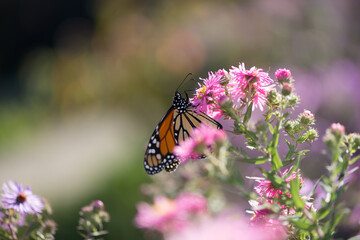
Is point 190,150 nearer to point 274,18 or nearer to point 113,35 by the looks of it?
point 274,18

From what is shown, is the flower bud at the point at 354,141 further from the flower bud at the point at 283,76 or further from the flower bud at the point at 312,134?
the flower bud at the point at 283,76

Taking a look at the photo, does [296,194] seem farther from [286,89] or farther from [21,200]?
[21,200]

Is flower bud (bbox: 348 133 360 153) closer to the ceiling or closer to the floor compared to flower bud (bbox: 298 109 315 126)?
closer to the floor

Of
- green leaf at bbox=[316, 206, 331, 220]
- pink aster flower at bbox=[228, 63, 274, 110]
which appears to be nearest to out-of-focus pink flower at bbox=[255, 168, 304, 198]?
green leaf at bbox=[316, 206, 331, 220]

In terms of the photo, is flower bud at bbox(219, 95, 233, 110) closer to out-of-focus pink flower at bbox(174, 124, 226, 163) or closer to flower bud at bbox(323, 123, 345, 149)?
out-of-focus pink flower at bbox(174, 124, 226, 163)

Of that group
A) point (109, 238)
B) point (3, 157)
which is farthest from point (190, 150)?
point (3, 157)
